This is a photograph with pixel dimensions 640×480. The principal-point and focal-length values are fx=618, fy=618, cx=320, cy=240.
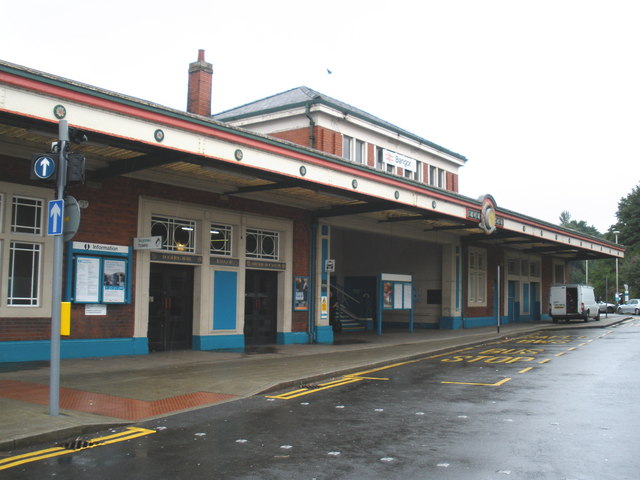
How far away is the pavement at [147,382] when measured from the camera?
7.79m

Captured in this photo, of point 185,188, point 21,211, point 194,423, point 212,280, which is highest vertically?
point 185,188

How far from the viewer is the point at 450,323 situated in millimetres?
29375

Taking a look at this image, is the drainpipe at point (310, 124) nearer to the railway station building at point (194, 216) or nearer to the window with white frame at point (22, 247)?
the railway station building at point (194, 216)

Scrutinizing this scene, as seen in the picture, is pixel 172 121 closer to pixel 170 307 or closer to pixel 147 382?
pixel 147 382

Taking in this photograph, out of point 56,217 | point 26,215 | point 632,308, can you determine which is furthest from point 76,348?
point 632,308

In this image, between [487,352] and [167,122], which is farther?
[487,352]

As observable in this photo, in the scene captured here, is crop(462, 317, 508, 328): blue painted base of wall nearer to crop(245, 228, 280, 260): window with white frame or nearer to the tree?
crop(245, 228, 280, 260): window with white frame

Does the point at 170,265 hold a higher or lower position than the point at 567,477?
higher

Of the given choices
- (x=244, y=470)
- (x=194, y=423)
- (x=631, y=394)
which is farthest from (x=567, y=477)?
(x=631, y=394)

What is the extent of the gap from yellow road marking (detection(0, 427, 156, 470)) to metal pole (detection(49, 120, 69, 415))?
1128mm

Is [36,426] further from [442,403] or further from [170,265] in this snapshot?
[170,265]

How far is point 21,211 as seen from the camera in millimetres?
13398

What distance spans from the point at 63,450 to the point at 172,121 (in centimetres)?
720

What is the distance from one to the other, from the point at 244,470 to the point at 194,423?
7.85ft
